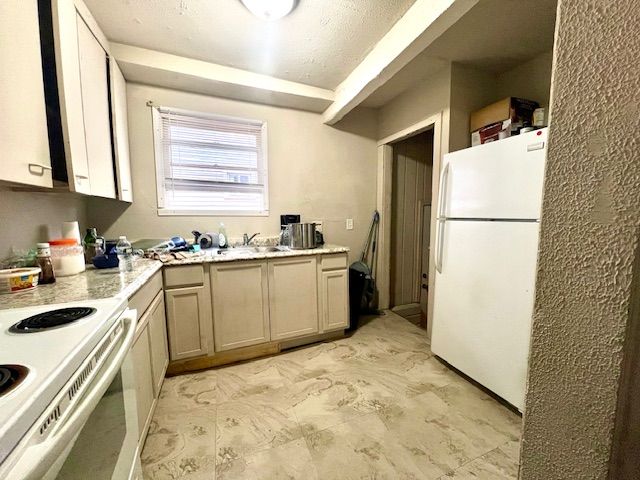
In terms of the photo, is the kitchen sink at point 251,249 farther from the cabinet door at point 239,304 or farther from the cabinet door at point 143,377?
the cabinet door at point 143,377

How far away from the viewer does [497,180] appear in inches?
59.9

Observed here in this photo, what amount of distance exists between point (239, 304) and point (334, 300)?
0.84 meters

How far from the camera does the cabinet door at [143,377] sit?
1.18m

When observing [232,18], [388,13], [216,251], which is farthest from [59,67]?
[388,13]

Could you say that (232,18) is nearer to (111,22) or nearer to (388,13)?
(111,22)

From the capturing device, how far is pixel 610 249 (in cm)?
39

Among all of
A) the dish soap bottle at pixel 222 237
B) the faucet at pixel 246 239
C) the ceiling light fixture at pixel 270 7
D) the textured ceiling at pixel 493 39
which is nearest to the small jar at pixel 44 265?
the dish soap bottle at pixel 222 237

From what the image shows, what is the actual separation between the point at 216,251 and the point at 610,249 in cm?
228

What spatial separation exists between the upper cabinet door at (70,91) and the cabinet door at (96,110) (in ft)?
0.21

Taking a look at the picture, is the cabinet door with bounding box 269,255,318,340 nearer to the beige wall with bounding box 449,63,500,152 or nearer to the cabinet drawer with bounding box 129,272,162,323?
the cabinet drawer with bounding box 129,272,162,323

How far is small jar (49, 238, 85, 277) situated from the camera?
135 centimetres

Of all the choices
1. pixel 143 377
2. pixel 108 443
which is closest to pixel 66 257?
pixel 143 377

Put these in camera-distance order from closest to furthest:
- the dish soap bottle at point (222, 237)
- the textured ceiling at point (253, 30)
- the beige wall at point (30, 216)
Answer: the beige wall at point (30, 216)
the textured ceiling at point (253, 30)
the dish soap bottle at point (222, 237)

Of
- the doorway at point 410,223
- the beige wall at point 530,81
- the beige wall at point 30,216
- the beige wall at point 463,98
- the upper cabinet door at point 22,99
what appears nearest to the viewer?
the upper cabinet door at point 22,99
